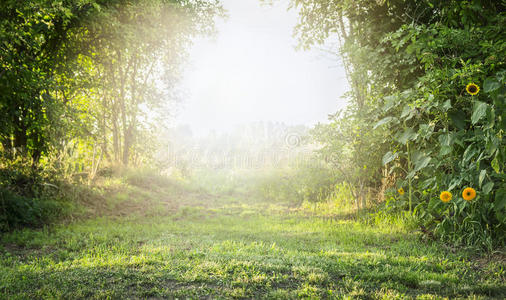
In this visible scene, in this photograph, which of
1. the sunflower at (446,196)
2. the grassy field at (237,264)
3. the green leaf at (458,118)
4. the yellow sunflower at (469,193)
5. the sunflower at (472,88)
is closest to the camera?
the grassy field at (237,264)

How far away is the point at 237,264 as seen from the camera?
2.76 metres

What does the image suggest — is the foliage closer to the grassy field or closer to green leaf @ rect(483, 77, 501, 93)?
green leaf @ rect(483, 77, 501, 93)

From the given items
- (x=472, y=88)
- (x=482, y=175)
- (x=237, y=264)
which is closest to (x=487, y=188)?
(x=482, y=175)

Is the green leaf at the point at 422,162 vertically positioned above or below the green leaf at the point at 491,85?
below

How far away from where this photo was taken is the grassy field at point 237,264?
2281 millimetres

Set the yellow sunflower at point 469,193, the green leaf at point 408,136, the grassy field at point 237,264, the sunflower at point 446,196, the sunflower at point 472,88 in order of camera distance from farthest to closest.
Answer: the green leaf at point 408,136
the sunflower at point 446,196
the sunflower at point 472,88
the yellow sunflower at point 469,193
the grassy field at point 237,264

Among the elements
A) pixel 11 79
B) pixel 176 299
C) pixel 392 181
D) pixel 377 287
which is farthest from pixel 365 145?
pixel 11 79

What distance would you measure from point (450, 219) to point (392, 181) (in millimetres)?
1925

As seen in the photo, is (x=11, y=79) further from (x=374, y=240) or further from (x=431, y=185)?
(x=431, y=185)

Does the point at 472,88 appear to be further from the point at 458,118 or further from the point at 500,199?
the point at 500,199

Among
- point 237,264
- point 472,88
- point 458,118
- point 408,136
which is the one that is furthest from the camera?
point 408,136

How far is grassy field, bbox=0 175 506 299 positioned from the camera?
7.48 feet

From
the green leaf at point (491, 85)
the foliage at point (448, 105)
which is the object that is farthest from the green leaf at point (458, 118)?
the green leaf at point (491, 85)

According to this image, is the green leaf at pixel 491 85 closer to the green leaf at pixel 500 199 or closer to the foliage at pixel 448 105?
the foliage at pixel 448 105
